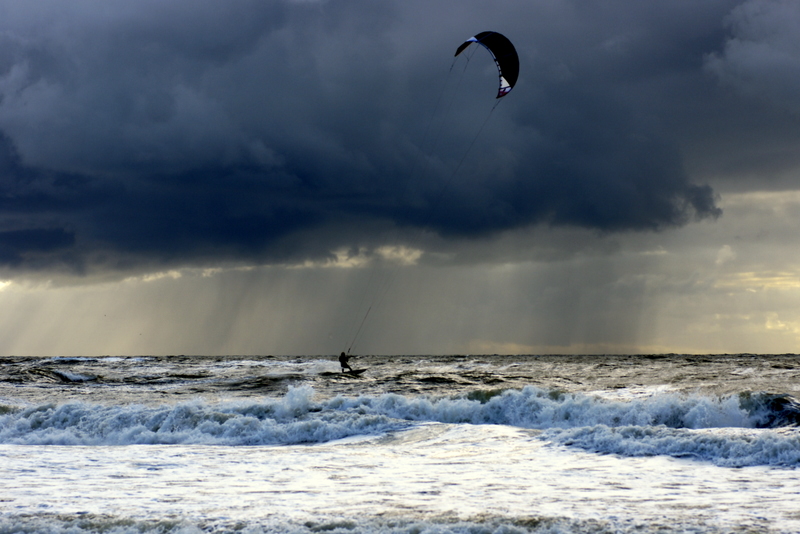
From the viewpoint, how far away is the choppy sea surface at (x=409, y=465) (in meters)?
7.93

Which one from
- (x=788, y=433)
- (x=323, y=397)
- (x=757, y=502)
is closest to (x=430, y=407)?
(x=323, y=397)

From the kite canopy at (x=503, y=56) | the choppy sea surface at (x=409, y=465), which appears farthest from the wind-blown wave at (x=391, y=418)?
the kite canopy at (x=503, y=56)

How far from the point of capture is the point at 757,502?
28.1 ft

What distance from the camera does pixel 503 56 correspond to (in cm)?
2228

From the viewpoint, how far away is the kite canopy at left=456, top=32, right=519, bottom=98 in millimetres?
22188

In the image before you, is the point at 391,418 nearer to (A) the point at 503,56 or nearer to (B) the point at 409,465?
(B) the point at 409,465

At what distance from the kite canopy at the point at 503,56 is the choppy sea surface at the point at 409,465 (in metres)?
11.2

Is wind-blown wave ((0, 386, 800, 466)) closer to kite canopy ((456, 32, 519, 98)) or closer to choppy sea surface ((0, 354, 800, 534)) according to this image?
choppy sea surface ((0, 354, 800, 534))

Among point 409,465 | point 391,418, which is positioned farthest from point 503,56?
point 409,465

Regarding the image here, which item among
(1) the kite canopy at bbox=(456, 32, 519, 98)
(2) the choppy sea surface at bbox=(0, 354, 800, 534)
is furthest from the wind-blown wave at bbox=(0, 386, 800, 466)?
(1) the kite canopy at bbox=(456, 32, 519, 98)

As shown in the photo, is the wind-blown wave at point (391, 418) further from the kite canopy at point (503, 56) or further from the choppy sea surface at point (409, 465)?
the kite canopy at point (503, 56)

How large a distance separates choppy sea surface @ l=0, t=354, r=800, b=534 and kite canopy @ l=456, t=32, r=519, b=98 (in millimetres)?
11191

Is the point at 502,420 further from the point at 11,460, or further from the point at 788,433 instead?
the point at 11,460

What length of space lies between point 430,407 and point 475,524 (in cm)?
1106
